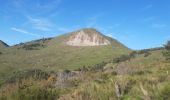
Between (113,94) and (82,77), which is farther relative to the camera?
(82,77)

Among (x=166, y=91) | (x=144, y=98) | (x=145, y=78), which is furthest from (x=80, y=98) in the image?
(x=145, y=78)

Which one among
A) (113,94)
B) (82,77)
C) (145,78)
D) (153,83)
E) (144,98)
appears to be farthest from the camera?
(82,77)

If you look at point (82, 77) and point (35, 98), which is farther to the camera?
point (82, 77)

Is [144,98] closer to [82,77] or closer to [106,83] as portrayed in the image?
[106,83]

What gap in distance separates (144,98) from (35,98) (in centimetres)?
340

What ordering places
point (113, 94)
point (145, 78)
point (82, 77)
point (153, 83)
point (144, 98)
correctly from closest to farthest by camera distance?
point (144, 98) < point (113, 94) < point (153, 83) < point (145, 78) < point (82, 77)

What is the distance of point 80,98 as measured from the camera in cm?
996

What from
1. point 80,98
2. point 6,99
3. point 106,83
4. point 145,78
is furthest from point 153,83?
point 6,99

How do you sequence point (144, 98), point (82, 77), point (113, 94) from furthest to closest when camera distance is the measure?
1. point (82, 77)
2. point (113, 94)
3. point (144, 98)

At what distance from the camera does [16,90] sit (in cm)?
1028

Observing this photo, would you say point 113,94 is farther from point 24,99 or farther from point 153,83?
point 24,99

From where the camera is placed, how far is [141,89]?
10.6 meters

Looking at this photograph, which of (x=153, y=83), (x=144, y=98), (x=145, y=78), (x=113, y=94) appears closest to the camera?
(x=144, y=98)

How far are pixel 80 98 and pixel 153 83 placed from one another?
9.95 ft
